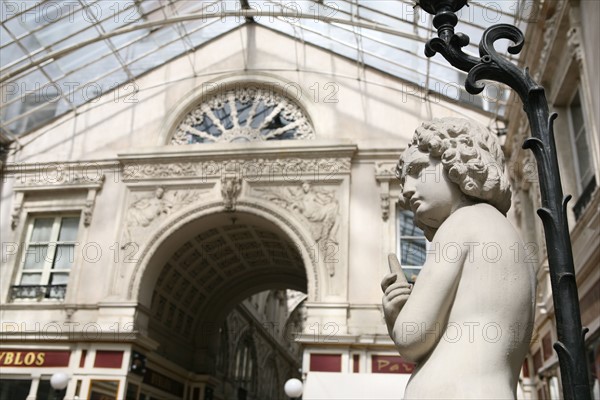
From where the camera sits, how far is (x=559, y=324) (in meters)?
2.09

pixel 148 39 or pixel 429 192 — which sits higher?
pixel 148 39

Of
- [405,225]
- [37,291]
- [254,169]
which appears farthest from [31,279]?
[405,225]

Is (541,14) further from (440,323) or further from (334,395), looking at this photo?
(440,323)

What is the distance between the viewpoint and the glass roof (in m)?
14.9

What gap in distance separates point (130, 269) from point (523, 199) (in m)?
9.68

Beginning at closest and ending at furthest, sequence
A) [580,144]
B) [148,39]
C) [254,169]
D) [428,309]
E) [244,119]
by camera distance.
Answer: [428,309]
[580,144]
[254,169]
[244,119]
[148,39]

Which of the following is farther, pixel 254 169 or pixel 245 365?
Result: pixel 245 365

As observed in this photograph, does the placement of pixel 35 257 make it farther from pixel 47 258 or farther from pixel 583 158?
pixel 583 158

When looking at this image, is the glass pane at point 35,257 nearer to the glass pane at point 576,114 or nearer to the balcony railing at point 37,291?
the balcony railing at point 37,291

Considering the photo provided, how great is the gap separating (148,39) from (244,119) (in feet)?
11.5

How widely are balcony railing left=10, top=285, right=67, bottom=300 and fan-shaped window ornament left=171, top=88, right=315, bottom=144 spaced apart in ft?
16.1

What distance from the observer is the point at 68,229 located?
1705cm

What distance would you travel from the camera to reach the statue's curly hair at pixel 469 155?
8.23 ft

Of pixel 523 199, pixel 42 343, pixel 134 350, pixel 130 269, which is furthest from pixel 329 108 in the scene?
pixel 42 343
